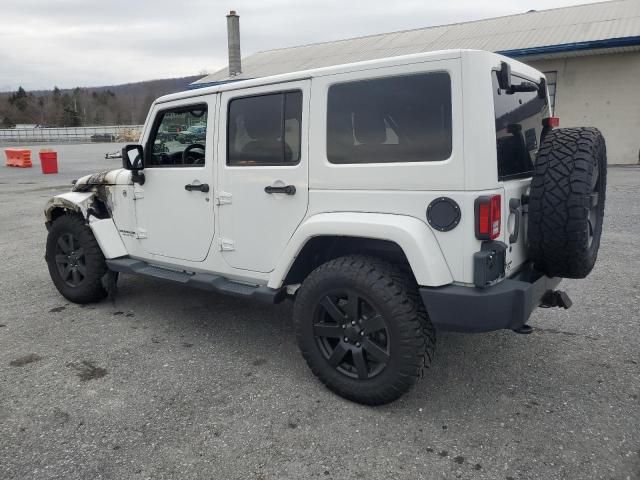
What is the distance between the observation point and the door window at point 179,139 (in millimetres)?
3826

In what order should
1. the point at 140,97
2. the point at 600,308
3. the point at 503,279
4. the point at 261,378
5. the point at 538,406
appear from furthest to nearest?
the point at 140,97 → the point at 600,308 → the point at 261,378 → the point at 538,406 → the point at 503,279

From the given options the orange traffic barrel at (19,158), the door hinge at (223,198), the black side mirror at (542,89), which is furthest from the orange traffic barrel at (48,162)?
the black side mirror at (542,89)

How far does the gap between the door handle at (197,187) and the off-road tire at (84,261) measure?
1357 millimetres

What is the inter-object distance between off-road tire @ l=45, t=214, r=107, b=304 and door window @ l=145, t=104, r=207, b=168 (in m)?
0.99

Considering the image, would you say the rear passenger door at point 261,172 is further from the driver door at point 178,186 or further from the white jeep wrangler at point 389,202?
the driver door at point 178,186

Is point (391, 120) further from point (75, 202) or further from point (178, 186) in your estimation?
point (75, 202)

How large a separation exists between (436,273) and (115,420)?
Result: 1991 millimetres

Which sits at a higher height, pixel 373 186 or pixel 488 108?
pixel 488 108

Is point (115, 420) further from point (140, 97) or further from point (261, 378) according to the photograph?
point (140, 97)

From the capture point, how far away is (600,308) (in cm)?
447

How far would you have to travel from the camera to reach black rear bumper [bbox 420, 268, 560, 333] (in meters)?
2.60

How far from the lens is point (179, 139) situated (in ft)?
13.2

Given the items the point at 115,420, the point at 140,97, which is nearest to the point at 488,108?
the point at 115,420

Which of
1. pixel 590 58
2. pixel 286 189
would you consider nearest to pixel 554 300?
pixel 286 189
